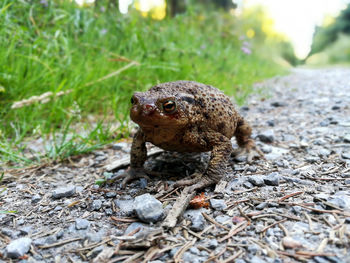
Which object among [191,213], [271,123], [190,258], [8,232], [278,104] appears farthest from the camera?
[278,104]

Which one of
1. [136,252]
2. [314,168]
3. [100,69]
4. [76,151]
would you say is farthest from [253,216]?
[100,69]

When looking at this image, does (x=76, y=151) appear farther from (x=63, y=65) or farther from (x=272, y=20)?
(x=272, y=20)

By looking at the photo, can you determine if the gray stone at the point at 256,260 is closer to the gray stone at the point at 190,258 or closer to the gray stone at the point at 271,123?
the gray stone at the point at 190,258

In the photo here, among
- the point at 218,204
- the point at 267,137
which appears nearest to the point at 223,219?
the point at 218,204

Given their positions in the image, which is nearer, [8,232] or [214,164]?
[8,232]

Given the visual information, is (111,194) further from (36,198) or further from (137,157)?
(36,198)

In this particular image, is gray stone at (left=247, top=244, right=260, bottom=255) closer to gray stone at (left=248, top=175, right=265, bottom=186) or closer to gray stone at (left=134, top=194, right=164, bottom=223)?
gray stone at (left=134, top=194, right=164, bottom=223)
